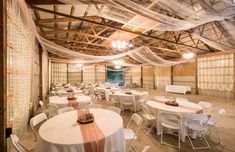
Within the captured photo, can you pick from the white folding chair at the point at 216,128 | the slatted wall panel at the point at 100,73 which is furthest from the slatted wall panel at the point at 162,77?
the white folding chair at the point at 216,128

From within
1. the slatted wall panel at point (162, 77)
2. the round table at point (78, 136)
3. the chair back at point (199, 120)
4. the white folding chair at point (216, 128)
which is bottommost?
the white folding chair at point (216, 128)

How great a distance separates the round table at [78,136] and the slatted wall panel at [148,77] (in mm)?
13195

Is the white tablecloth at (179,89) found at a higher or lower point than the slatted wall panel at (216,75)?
lower

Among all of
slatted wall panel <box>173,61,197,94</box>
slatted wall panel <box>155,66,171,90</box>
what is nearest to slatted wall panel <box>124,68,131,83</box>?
slatted wall panel <box>155,66,171,90</box>

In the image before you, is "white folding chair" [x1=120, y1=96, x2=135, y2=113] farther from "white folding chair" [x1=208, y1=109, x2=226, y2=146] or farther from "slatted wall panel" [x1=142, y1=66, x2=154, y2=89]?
"slatted wall panel" [x1=142, y1=66, x2=154, y2=89]

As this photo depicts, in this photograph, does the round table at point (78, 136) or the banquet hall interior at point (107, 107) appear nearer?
the round table at point (78, 136)

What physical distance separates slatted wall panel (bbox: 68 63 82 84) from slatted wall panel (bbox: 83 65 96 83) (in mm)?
561

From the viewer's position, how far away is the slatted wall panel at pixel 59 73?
1378 centimetres

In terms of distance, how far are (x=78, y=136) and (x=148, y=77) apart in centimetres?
1420

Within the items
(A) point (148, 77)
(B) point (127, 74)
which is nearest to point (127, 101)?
(A) point (148, 77)

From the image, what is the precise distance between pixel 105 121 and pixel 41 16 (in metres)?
4.08

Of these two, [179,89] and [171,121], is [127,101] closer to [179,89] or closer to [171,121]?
[171,121]

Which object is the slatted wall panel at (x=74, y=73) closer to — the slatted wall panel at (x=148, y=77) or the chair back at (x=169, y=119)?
the slatted wall panel at (x=148, y=77)

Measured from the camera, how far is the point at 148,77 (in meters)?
15.1
